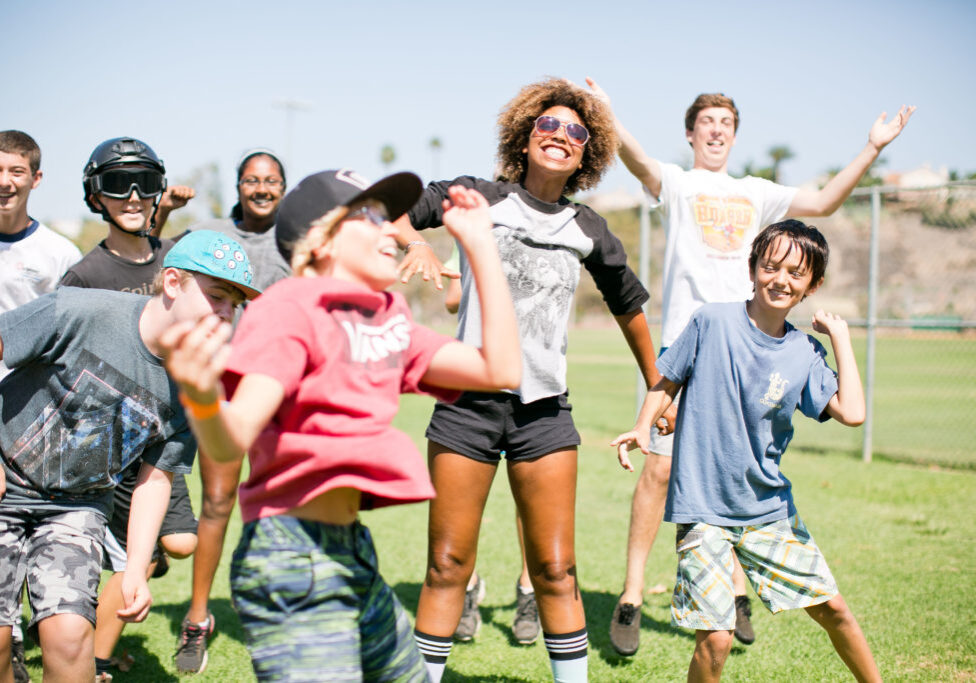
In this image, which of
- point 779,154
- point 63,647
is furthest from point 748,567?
point 779,154

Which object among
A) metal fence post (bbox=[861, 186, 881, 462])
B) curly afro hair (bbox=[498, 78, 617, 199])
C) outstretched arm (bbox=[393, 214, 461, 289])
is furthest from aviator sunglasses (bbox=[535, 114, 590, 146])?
metal fence post (bbox=[861, 186, 881, 462])

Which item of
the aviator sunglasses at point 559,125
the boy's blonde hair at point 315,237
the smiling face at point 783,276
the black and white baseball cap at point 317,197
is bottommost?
the smiling face at point 783,276

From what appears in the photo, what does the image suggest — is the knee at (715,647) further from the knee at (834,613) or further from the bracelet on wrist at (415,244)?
the bracelet on wrist at (415,244)

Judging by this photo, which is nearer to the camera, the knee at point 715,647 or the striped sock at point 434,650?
the knee at point 715,647

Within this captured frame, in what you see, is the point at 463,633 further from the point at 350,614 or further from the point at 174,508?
the point at 350,614

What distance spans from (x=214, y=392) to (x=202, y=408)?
5cm

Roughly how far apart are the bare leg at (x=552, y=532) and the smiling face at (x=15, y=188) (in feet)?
9.74

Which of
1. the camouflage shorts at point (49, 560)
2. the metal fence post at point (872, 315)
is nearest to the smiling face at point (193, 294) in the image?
the camouflage shorts at point (49, 560)

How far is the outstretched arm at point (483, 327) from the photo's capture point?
2.36 m

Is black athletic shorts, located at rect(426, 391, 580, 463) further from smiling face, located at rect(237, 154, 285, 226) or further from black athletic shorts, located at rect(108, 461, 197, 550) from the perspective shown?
smiling face, located at rect(237, 154, 285, 226)

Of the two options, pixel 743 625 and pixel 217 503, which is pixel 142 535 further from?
pixel 743 625

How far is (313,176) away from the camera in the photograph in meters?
2.29

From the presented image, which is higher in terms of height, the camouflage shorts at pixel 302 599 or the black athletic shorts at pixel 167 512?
the camouflage shorts at pixel 302 599

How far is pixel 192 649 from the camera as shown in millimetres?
4215
